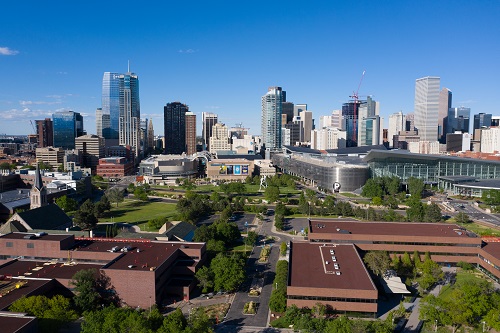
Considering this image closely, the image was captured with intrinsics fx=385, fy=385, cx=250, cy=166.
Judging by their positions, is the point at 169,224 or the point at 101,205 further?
the point at 101,205

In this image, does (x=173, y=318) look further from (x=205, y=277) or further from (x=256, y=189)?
(x=256, y=189)

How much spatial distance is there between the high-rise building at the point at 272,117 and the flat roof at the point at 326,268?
14432cm

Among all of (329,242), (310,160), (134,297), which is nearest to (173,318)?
(134,297)

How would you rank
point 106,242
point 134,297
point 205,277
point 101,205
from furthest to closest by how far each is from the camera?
point 101,205
point 106,242
point 205,277
point 134,297

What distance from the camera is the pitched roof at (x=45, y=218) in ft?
138

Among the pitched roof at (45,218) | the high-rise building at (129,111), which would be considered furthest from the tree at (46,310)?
the high-rise building at (129,111)

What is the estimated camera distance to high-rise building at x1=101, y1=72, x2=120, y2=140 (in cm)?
19488

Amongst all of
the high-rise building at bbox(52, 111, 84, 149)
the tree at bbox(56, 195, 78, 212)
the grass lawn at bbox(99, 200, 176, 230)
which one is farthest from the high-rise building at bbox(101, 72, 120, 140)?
the tree at bbox(56, 195, 78, 212)

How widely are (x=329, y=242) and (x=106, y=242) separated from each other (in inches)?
895

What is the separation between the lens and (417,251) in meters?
40.3

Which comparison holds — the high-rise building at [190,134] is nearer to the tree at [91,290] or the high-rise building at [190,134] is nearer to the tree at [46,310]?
the tree at [91,290]

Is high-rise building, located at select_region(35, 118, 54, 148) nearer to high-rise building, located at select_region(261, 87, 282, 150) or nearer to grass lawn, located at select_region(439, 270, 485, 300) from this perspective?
high-rise building, located at select_region(261, 87, 282, 150)

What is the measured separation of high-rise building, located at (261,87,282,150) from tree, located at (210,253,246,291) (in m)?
150

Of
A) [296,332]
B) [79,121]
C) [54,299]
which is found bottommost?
[296,332]
